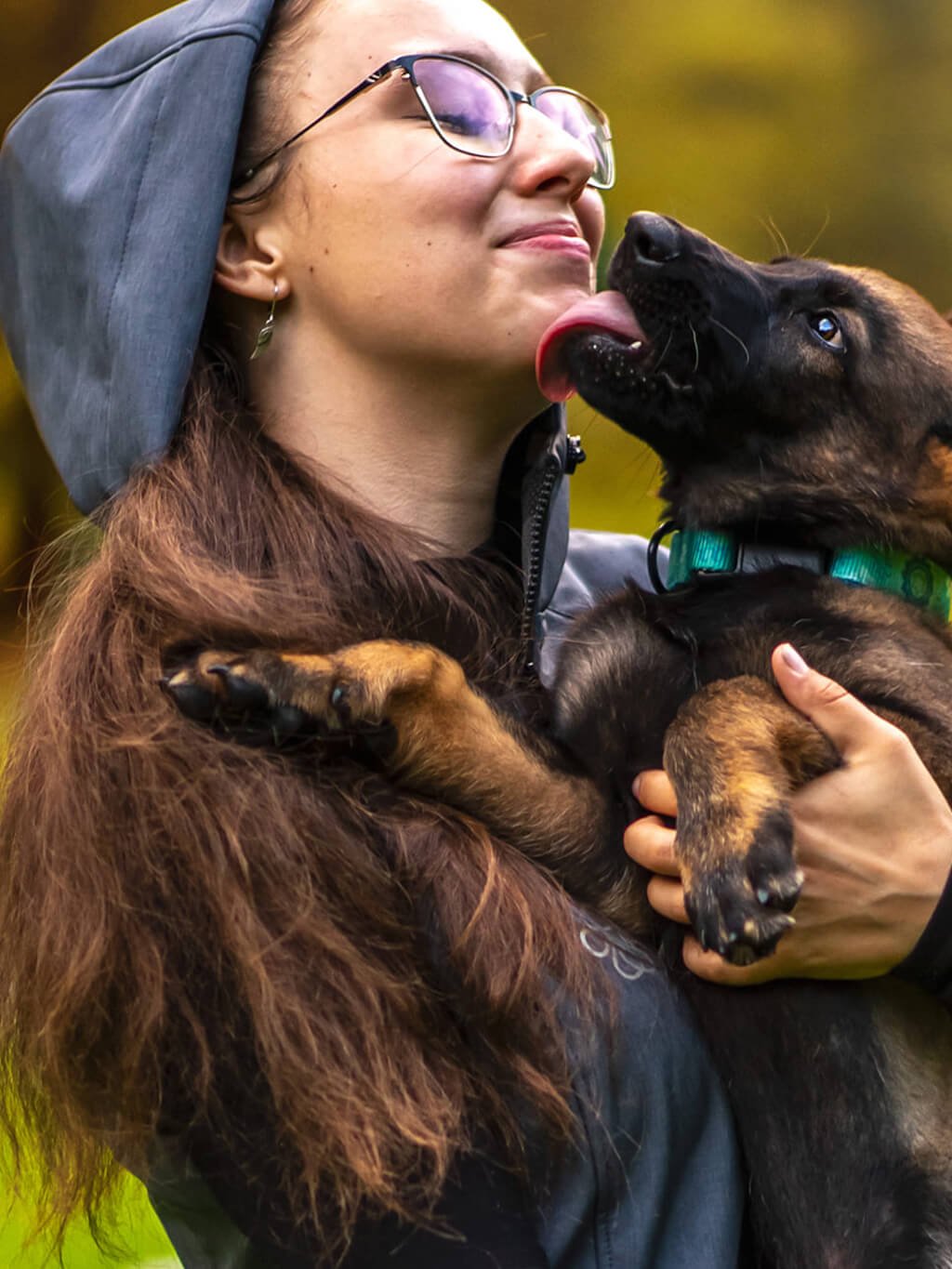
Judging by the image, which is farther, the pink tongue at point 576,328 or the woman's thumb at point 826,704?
the pink tongue at point 576,328

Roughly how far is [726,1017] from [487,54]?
1.54m

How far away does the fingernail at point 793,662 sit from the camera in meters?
2.01

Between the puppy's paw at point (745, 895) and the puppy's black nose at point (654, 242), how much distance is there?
96cm

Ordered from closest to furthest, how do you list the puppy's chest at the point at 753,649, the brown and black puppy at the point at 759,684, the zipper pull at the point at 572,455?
the brown and black puppy at the point at 759,684 → the puppy's chest at the point at 753,649 → the zipper pull at the point at 572,455

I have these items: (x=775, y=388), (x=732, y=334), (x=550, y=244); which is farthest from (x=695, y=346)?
(x=550, y=244)

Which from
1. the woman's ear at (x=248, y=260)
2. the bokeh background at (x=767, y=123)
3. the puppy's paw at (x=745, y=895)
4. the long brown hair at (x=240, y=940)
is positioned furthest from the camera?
the bokeh background at (x=767, y=123)

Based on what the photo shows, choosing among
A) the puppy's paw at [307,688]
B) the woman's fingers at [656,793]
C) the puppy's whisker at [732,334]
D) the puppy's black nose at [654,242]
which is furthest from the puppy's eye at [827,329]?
the puppy's paw at [307,688]

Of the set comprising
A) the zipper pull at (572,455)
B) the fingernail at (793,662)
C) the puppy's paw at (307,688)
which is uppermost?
the puppy's paw at (307,688)

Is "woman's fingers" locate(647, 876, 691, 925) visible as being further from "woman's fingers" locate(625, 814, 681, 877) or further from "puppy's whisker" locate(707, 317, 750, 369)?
"puppy's whisker" locate(707, 317, 750, 369)

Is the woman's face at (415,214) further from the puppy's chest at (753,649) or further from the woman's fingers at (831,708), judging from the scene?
the woman's fingers at (831,708)

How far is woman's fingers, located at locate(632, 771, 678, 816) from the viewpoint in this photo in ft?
6.43

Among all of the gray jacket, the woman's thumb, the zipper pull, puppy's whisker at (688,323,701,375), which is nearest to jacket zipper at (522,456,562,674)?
the zipper pull

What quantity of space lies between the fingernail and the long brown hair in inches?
17.9

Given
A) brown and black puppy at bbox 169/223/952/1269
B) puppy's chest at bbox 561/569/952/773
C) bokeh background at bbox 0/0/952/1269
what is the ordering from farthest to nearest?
bokeh background at bbox 0/0/952/1269, puppy's chest at bbox 561/569/952/773, brown and black puppy at bbox 169/223/952/1269
